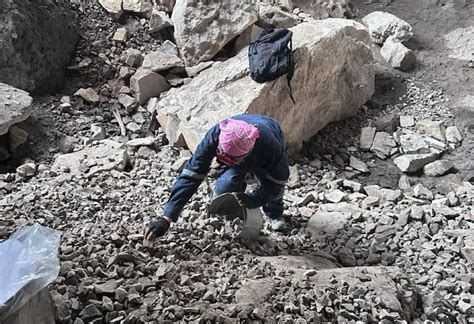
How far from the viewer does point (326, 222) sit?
3.53 meters

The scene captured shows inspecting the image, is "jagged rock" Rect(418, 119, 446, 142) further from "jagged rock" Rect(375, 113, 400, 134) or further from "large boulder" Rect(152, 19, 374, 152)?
"large boulder" Rect(152, 19, 374, 152)

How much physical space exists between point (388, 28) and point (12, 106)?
3.33m

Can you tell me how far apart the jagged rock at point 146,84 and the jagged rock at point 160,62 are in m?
0.07

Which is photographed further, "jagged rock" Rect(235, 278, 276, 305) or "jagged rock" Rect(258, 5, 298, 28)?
"jagged rock" Rect(258, 5, 298, 28)

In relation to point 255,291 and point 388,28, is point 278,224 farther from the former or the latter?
point 388,28

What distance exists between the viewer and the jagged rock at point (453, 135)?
4.66 m

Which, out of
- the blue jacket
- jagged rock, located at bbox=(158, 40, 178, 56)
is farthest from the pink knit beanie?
jagged rock, located at bbox=(158, 40, 178, 56)

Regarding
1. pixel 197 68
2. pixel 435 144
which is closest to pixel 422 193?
pixel 435 144

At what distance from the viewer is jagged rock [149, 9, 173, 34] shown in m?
5.10

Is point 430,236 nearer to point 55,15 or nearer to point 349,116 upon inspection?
point 349,116

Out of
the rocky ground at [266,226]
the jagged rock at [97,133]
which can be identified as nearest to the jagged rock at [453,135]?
the rocky ground at [266,226]

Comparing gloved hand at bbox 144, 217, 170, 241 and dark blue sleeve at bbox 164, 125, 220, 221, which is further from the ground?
dark blue sleeve at bbox 164, 125, 220, 221

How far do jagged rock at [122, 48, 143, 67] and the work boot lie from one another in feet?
6.93

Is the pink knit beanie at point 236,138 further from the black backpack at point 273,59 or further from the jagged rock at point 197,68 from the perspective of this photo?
the jagged rock at point 197,68
